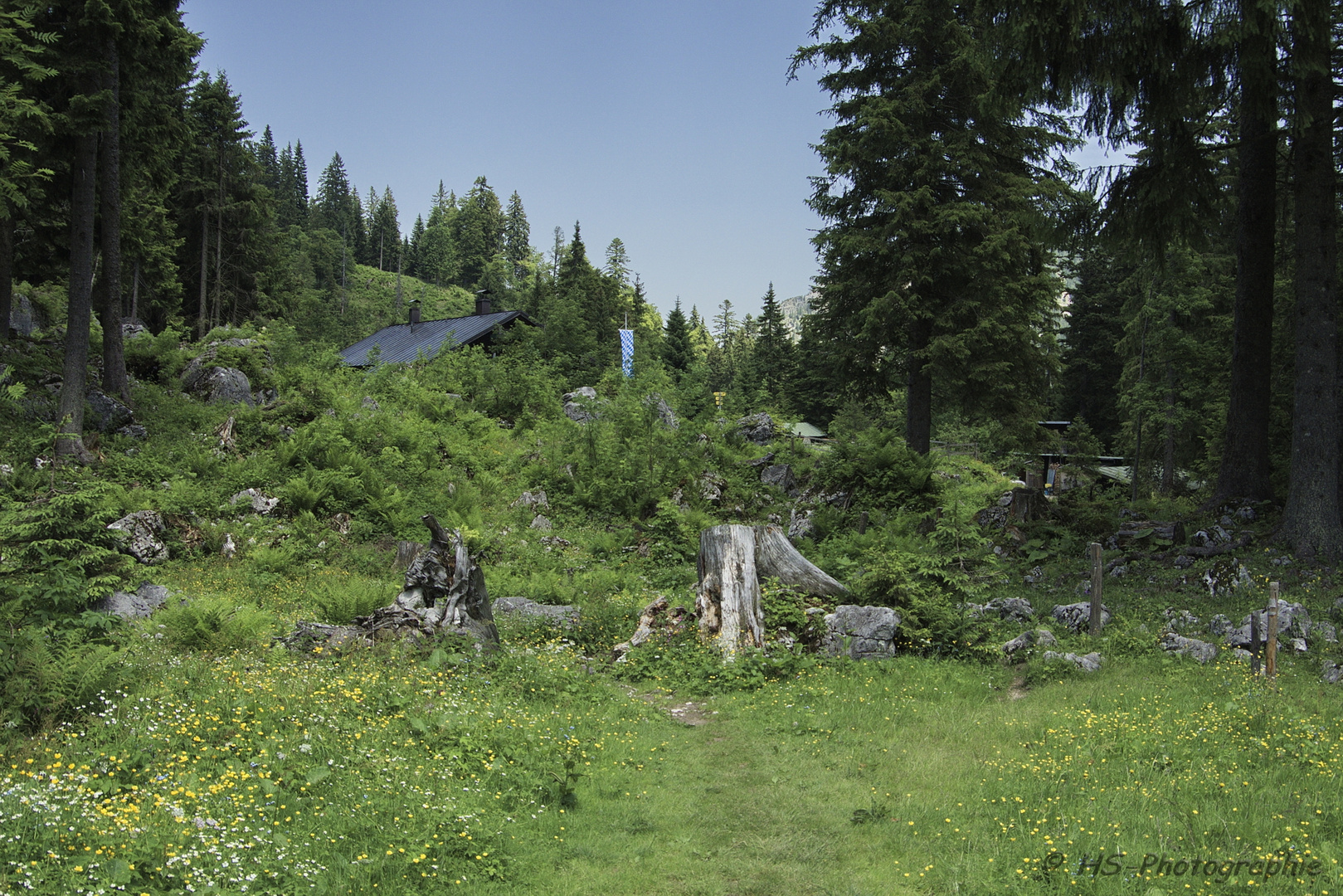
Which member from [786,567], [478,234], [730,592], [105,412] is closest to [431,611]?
[730,592]

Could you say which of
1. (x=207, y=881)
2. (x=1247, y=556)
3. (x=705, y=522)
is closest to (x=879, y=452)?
(x=705, y=522)

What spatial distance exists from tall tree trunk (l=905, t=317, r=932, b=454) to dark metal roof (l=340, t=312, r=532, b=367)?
2474cm

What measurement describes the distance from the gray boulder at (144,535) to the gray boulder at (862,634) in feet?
36.2

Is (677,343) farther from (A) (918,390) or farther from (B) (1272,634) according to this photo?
(B) (1272,634)

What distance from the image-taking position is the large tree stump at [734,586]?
980 centimetres

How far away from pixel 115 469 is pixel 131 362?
25.6 feet

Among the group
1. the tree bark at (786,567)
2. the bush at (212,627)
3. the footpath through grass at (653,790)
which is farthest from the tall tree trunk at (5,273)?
the tree bark at (786,567)

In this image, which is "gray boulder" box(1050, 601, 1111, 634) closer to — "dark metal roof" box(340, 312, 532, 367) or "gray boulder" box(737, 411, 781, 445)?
"gray boulder" box(737, 411, 781, 445)

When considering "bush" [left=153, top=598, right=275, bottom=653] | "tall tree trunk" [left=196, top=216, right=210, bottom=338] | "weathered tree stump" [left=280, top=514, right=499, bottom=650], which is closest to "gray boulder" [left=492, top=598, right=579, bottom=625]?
"weathered tree stump" [left=280, top=514, right=499, bottom=650]

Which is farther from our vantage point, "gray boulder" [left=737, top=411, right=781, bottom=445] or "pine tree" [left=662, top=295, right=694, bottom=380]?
"pine tree" [left=662, top=295, right=694, bottom=380]

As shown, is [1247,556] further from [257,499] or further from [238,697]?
[257,499]

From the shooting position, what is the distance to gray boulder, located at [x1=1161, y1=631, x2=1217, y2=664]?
8383mm

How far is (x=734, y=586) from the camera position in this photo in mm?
9969

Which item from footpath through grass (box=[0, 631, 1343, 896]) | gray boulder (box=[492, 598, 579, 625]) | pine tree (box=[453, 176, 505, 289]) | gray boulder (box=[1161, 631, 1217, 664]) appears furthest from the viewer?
pine tree (box=[453, 176, 505, 289])
